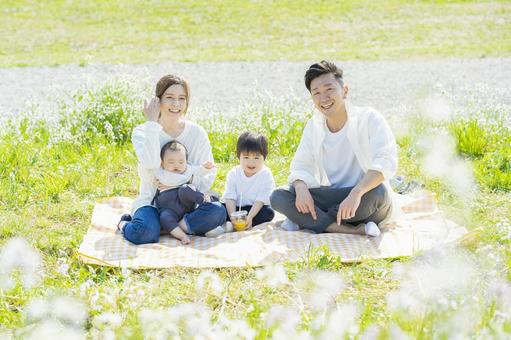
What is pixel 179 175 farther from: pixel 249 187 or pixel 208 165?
pixel 249 187

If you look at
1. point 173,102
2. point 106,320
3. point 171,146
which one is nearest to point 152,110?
point 173,102

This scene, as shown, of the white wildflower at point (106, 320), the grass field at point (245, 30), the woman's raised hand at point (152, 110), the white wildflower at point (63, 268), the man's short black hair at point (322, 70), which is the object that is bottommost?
the white wildflower at point (63, 268)

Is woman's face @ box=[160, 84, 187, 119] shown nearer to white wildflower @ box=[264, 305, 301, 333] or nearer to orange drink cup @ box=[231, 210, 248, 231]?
orange drink cup @ box=[231, 210, 248, 231]

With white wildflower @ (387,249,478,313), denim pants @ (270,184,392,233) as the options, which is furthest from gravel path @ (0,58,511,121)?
white wildflower @ (387,249,478,313)

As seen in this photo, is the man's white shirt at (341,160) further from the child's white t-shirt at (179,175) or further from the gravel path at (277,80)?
the gravel path at (277,80)

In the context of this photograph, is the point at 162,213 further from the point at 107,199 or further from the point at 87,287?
the point at 87,287

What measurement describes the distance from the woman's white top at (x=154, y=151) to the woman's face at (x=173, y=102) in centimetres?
15

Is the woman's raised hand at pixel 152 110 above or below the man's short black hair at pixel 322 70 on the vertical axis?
below

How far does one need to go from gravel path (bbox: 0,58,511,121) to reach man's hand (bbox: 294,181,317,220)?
479cm

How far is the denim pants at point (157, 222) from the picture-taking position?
5.32 m

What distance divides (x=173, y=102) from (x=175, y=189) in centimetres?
65

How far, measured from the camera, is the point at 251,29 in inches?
849

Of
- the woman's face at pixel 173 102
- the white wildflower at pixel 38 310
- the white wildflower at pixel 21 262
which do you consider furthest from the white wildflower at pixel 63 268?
the woman's face at pixel 173 102

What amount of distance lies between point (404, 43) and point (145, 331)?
17.3m
